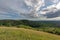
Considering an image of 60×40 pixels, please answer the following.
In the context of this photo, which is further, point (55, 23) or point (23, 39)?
point (55, 23)

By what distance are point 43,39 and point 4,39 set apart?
7.55 m

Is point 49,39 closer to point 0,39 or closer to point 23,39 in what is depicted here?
point 23,39

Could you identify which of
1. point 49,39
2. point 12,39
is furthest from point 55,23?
point 12,39

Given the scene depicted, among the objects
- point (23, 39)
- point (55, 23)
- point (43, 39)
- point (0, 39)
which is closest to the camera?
point (0, 39)

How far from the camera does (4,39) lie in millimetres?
23875

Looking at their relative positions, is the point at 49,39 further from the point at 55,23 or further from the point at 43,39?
the point at 55,23

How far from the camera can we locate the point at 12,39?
2450cm

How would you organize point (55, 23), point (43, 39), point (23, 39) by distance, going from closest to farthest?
1. point (23, 39)
2. point (43, 39)
3. point (55, 23)

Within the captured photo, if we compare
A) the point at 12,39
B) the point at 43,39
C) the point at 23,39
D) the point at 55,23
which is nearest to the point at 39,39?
the point at 43,39

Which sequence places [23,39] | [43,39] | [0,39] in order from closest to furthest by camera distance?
[0,39], [23,39], [43,39]

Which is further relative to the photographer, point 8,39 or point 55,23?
point 55,23

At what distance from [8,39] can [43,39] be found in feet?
22.7

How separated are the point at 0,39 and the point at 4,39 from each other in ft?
1.86

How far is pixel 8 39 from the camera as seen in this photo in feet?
79.5
